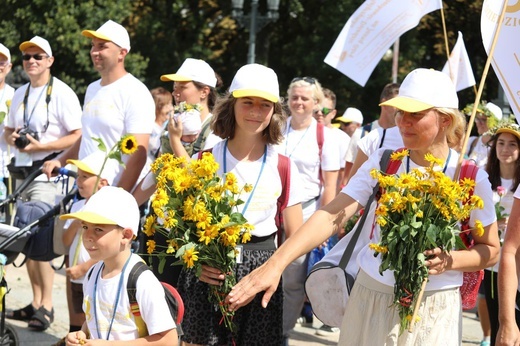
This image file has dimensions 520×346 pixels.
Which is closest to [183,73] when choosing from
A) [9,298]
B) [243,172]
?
[243,172]

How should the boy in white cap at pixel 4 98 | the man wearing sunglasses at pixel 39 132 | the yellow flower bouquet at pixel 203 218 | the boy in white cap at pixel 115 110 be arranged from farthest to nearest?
the boy in white cap at pixel 4 98, the man wearing sunglasses at pixel 39 132, the boy in white cap at pixel 115 110, the yellow flower bouquet at pixel 203 218

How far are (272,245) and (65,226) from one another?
214 centimetres

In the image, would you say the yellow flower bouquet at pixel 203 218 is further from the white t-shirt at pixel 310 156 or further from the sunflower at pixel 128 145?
the white t-shirt at pixel 310 156

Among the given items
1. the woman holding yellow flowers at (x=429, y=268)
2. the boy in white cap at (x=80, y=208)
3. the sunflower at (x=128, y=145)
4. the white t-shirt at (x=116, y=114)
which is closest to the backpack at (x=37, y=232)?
the boy in white cap at (x=80, y=208)

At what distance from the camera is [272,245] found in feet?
16.9

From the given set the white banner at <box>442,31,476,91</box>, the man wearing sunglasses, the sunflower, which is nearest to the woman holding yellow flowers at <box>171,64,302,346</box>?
the sunflower

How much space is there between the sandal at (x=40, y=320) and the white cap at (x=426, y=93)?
4717 millimetres

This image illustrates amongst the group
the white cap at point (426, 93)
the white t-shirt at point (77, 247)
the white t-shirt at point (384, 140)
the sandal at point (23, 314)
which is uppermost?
the white cap at point (426, 93)

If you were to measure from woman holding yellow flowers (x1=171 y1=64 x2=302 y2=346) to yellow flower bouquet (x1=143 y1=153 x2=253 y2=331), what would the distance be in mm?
265

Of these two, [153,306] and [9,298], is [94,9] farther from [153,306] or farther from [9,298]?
[153,306]

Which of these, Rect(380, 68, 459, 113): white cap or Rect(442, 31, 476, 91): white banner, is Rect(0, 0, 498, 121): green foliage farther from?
Rect(380, 68, 459, 113): white cap

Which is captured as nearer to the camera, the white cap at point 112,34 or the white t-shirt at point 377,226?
the white t-shirt at point 377,226

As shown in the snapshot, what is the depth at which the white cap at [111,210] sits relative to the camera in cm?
443

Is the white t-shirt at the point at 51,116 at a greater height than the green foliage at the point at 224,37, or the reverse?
the green foliage at the point at 224,37
